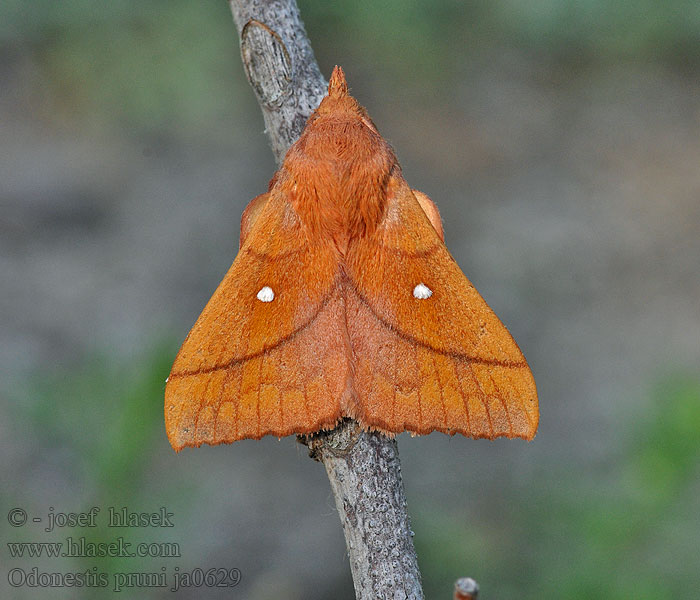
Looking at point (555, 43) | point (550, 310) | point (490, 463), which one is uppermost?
point (555, 43)

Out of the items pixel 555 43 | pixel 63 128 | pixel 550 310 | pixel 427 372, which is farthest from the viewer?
pixel 555 43

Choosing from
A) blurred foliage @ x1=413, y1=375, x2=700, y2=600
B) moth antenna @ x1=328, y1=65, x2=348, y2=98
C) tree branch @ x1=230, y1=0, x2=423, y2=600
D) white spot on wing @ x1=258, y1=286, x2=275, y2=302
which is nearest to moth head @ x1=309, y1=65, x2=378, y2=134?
moth antenna @ x1=328, y1=65, x2=348, y2=98

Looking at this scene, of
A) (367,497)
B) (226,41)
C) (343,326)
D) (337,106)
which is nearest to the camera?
(367,497)

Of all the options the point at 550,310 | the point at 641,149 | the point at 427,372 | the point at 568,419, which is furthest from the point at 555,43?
the point at 427,372

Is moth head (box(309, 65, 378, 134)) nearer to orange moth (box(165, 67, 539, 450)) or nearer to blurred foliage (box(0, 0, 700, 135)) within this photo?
orange moth (box(165, 67, 539, 450))

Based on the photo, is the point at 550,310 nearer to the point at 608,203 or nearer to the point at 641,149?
the point at 608,203

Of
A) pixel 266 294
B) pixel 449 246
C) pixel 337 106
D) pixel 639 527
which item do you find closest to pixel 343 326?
pixel 266 294

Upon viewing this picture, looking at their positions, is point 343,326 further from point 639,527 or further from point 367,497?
point 639,527
